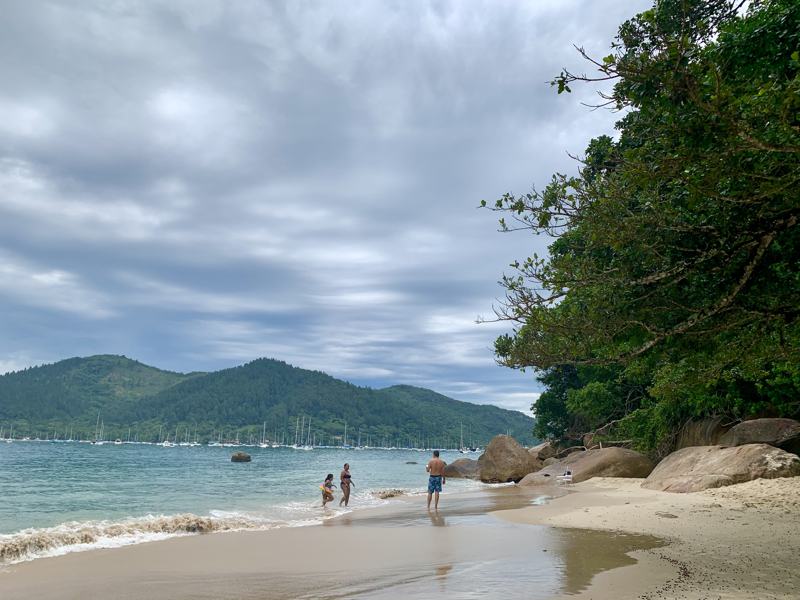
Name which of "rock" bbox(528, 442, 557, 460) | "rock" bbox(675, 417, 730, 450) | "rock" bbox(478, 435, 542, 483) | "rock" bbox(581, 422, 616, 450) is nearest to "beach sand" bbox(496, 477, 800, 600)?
"rock" bbox(675, 417, 730, 450)

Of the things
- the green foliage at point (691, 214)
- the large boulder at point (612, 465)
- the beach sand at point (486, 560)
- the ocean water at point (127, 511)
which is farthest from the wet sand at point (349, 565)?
the large boulder at point (612, 465)

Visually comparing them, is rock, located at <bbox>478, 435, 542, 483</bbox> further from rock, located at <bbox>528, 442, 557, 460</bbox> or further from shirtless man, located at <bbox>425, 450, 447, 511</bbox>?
shirtless man, located at <bbox>425, 450, 447, 511</bbox>

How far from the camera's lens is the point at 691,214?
825 centimetres

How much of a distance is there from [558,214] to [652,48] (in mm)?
4059

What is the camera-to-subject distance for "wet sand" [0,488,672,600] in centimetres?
693

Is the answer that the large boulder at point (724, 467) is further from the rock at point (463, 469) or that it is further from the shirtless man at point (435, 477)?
the rock at point (463, 469)

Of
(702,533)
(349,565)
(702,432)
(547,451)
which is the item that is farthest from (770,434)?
(547,451)

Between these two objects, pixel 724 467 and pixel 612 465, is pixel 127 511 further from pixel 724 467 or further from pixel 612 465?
pixel 724 467

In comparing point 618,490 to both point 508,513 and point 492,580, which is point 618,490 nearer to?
point 508,513

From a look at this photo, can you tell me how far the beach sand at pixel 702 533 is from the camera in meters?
6.17

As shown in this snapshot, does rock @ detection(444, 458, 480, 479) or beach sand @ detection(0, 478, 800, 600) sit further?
rock @ detection(444, 458, 480, 479)

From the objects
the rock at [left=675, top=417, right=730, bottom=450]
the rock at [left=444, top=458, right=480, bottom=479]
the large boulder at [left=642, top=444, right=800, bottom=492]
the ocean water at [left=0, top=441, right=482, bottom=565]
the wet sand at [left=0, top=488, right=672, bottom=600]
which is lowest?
the rock at [left=444, top=458, right=480, bottom=479]

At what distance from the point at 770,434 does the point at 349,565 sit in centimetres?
1657

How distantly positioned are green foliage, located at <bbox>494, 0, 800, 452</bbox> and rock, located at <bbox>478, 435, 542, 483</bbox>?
27.0m
